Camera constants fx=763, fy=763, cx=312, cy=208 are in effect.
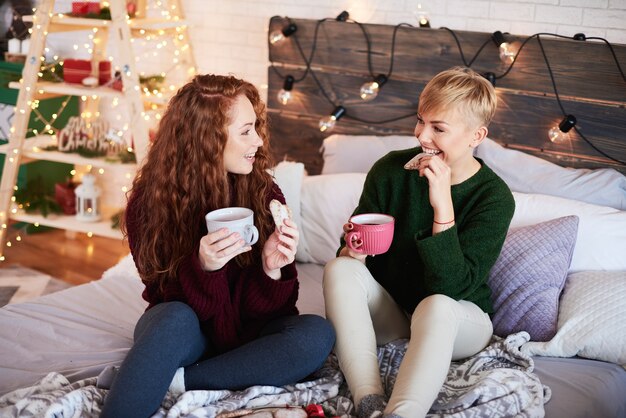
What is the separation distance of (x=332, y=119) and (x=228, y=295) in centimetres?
136

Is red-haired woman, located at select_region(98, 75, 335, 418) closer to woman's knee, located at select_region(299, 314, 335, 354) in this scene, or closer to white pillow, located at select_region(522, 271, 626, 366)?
woman's knee, located at select_region(299, 314, 335, 354)

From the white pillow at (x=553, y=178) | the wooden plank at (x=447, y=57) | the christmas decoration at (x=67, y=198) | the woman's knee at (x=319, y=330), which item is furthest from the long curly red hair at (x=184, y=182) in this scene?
the christmas decoration at (x=67, y=198)

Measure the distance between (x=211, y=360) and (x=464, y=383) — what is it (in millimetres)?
612

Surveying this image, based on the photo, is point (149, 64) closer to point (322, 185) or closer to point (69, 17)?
point (69, 17)

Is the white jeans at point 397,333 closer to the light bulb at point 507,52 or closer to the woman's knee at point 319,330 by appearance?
the woman's knee at point 319,330

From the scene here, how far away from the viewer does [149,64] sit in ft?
12.5

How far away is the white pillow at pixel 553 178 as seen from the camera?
8.24ft

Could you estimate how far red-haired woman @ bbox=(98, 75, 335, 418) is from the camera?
1780 millimetres

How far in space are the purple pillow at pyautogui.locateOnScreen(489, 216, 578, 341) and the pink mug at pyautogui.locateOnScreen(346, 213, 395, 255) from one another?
500 millimetres

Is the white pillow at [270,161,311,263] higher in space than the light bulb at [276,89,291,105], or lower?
lower

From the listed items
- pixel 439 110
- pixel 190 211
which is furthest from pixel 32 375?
pixel 439 110

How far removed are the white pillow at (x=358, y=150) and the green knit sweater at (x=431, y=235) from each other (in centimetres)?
66

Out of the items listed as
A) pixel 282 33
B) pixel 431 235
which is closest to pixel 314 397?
pixel 431 235

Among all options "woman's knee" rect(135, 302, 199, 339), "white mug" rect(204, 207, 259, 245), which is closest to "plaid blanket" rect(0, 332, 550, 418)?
"woman's knee" rect(135, 302, 199, 339)
